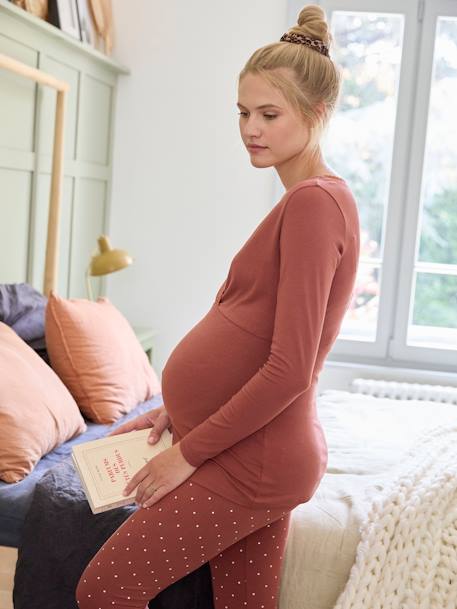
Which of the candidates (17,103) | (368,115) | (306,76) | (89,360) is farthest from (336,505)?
(368,115)

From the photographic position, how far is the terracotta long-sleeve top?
1348 millimetres

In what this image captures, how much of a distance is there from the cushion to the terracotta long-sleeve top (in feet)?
2.52

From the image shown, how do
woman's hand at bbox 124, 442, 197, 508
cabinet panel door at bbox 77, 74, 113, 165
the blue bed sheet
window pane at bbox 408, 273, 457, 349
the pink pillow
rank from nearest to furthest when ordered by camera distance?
woman's hand at bbox 124, 442, 197, 508
the blue bed sheet
the pink pillow
cabinet panel door at bbox 77, 74, 113, 165
window pane at bbox 408, 273, 457, 349

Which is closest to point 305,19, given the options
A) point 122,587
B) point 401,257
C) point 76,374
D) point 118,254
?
point 122,587

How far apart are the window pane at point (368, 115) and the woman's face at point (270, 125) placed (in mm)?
2456

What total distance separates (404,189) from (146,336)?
1.39 m

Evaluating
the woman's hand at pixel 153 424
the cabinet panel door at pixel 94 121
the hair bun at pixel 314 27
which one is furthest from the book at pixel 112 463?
the cabinet panel door at pixel 94 121

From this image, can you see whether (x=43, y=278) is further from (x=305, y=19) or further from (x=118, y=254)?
(x=305, y=19)

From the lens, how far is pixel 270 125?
58.0 inches

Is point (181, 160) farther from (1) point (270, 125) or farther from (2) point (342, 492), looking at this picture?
(1) point (270, 125)

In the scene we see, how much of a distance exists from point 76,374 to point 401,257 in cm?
187

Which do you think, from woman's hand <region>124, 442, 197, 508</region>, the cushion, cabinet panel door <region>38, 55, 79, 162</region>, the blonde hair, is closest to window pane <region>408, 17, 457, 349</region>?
cabinet panel door <region>38, 55, 79, 162</region>

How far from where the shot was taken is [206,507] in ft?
4.70

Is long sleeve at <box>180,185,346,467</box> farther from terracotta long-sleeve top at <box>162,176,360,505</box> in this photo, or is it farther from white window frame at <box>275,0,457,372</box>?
white window frame at <box>275,0,457,372</box>
